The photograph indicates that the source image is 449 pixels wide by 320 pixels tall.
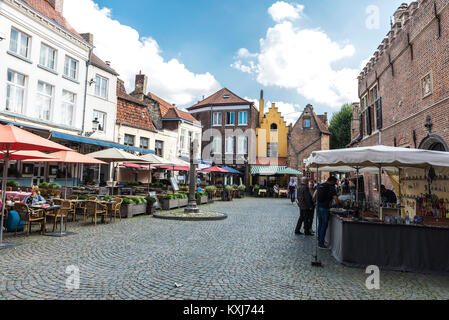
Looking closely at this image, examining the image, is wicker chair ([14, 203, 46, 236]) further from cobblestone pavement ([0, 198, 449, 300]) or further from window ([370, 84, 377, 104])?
window ([370, 84, 377, 104])

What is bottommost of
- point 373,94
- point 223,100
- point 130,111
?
point 373,94

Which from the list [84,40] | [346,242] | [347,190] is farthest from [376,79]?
[84,40]

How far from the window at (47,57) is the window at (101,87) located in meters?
3.41

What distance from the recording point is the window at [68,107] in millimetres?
17719

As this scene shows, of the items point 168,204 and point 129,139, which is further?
point 129,139

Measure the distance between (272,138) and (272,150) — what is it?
1.41 m

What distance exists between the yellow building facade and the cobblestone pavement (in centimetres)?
2527

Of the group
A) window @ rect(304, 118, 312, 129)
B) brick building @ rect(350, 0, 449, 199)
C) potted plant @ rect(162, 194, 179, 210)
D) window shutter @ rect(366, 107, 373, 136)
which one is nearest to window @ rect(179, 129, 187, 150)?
window @ rect(304, 118, 312, 129)

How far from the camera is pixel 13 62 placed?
47.2 feet

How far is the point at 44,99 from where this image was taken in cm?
1647

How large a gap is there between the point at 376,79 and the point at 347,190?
10.2 m
